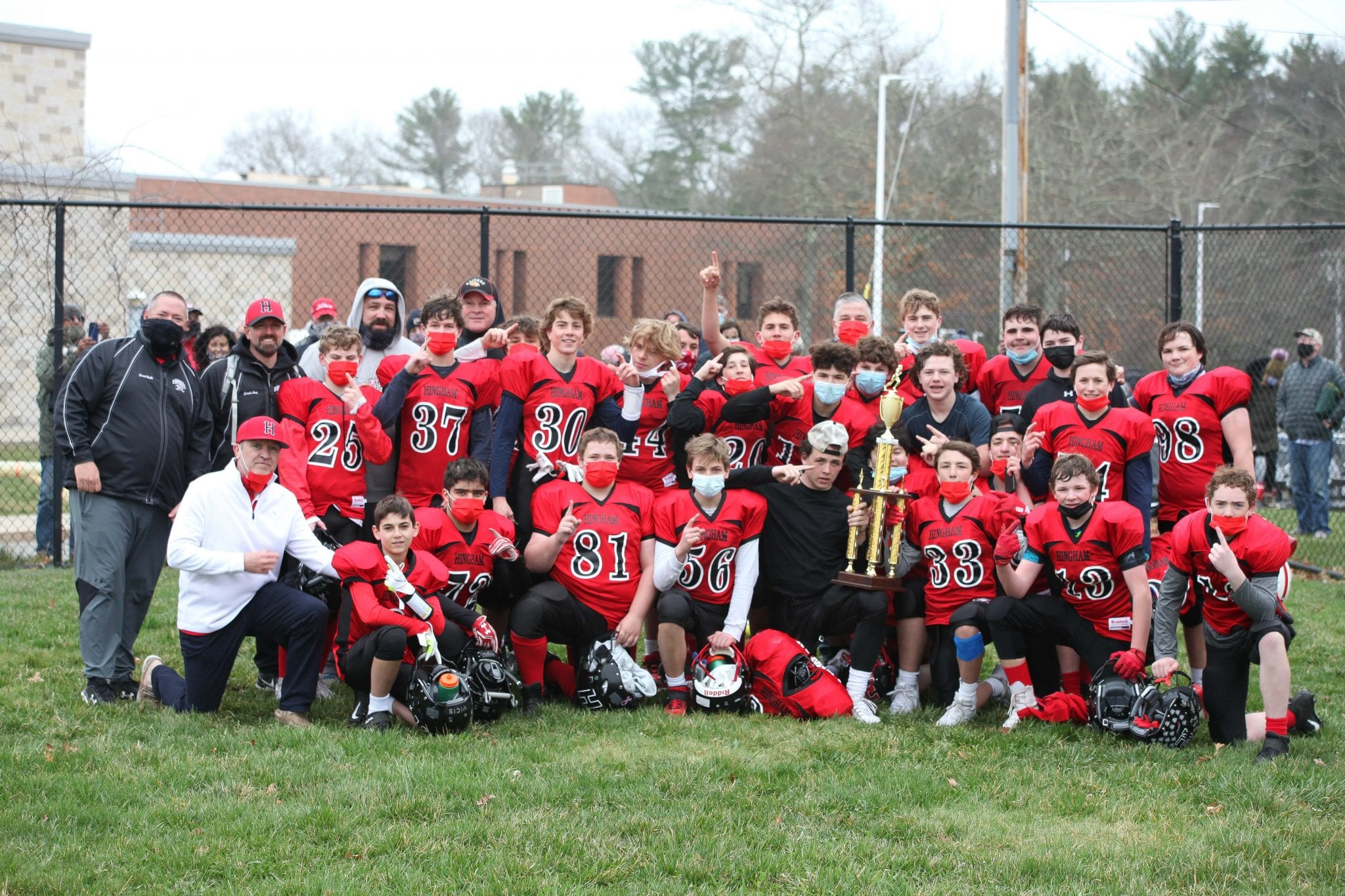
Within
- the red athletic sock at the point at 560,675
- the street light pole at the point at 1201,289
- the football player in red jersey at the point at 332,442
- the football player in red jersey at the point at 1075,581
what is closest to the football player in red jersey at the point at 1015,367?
the football player in red jersey at the point at 1075,581

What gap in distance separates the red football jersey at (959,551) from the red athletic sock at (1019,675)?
37 centimetres

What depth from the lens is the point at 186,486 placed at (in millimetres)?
6840

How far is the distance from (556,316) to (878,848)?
3.59 m

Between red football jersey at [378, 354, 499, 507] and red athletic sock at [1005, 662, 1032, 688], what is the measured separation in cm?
315

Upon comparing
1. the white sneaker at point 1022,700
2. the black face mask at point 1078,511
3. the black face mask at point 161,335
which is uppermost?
the black face mask at point 161,335

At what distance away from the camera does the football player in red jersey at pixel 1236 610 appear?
5.71 meters

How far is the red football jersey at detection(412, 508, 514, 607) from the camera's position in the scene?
6.49 meters

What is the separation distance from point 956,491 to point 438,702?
282 cm

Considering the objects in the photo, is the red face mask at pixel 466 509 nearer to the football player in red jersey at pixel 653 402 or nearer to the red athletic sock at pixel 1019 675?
the football player in red jersey at pixel 653 402

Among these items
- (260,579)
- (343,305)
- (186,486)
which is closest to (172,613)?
(186,486)

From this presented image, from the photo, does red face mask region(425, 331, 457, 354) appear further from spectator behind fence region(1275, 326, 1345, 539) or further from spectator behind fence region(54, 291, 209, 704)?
spectator behind fence region(1275, 326, 1345, 539)

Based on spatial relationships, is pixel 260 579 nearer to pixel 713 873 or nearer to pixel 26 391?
pixel 713 873

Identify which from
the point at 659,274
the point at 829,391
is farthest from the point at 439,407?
the point at 659,274

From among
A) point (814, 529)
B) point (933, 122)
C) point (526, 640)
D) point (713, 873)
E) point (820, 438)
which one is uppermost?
point (933, 122)
